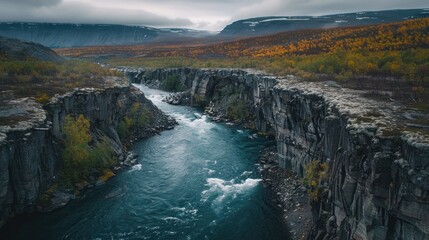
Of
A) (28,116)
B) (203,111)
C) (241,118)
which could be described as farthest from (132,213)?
(203,111)

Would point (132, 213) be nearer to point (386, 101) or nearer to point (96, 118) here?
point (96, 118)

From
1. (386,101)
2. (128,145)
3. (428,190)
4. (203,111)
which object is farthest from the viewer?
(203,111)

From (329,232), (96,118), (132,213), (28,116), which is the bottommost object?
(132,213)

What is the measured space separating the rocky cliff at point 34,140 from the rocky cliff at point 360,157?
82.7 ft

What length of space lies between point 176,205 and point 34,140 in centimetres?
1539

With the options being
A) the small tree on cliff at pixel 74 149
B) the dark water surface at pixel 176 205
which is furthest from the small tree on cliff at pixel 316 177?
the small tree on cliff at pixel 74 149

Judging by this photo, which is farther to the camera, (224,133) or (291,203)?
(224,133)

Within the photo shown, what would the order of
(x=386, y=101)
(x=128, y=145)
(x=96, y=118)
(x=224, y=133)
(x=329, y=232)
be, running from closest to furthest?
(x=329, y=232) < (x=386, y=101) < (x=96, y=118) < (x=128, y=145) < (x=224, y=133)

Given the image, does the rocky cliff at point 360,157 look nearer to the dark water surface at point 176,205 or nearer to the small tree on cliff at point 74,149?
the dark water surface at point 176,205

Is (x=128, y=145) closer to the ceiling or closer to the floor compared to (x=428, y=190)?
closer to the floor

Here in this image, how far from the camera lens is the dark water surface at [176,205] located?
102 ft

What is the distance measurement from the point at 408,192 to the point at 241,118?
52.0 metres

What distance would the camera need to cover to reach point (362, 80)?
47.4 meters

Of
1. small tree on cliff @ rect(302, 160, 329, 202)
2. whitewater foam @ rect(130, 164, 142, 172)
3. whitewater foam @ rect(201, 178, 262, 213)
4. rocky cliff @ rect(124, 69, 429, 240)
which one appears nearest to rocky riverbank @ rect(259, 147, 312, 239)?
rocky cliff @ rect(124, 69, 429, 240)
